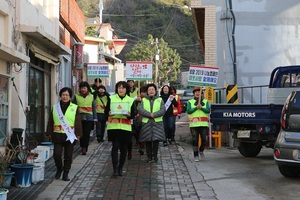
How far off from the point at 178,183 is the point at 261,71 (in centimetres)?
855

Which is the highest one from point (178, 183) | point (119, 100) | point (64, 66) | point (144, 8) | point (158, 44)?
point (144, 8)

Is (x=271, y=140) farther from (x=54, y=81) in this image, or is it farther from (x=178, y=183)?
(x=54, y=81)

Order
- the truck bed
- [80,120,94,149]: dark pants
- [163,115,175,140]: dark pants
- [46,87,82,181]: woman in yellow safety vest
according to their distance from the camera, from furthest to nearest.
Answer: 1. [163,115,175,140]: dark pants
2. [80,120,94,149]: dark pants
3. the truck bed
4. [46,87,82,181]: woman in yellow safety vest

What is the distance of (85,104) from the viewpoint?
11703 millimetres

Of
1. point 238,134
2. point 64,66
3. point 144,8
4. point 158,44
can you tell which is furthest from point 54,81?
point 144,8

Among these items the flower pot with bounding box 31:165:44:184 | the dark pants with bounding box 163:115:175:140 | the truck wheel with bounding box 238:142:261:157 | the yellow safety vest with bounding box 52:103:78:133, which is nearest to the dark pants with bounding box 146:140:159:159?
the truck wheel with bounding box 238:142:261:157

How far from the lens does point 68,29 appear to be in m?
18.2

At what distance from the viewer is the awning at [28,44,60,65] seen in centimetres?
1155

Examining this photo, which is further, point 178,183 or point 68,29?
point 68,29

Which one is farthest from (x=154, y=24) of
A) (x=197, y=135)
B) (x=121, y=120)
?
(x=121, y=120)

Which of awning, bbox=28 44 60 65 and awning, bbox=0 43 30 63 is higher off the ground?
awning, bbox=28 44 60 65

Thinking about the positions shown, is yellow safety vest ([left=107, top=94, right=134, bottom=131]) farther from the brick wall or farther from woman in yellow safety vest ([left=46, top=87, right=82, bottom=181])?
the brick wall

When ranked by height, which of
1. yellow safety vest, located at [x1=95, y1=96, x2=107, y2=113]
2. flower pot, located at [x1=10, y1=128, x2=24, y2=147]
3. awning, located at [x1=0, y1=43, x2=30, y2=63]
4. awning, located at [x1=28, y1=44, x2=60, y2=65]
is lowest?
flower pot, located at [x1=10, y1=128, x2=24, y2=147]

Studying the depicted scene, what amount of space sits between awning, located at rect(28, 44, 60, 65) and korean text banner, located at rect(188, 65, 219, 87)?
382 centimetres
